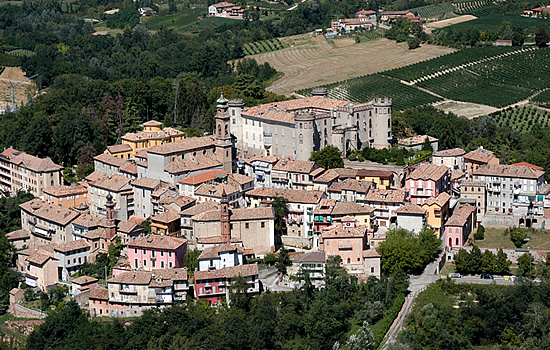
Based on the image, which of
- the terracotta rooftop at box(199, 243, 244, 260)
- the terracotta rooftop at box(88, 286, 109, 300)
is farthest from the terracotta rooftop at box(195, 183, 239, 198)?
the terracotta rooftop at box(88, 286, 109, 300)

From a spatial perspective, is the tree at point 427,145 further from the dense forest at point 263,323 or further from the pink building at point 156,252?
the pink building at point 156,252

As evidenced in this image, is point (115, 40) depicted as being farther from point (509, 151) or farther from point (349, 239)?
point (349, 239)

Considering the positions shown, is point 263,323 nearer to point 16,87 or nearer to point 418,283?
point 418,283

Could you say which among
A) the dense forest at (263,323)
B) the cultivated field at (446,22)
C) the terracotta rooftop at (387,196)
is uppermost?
the cultivated field at (446,22)

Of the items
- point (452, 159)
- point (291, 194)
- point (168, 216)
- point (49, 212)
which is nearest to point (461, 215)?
point (452, 159)

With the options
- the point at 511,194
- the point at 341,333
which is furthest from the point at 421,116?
the point at 341,333

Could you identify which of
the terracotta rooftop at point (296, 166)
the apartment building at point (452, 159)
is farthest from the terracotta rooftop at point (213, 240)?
Answer: the apartment building at point (452, 159)
